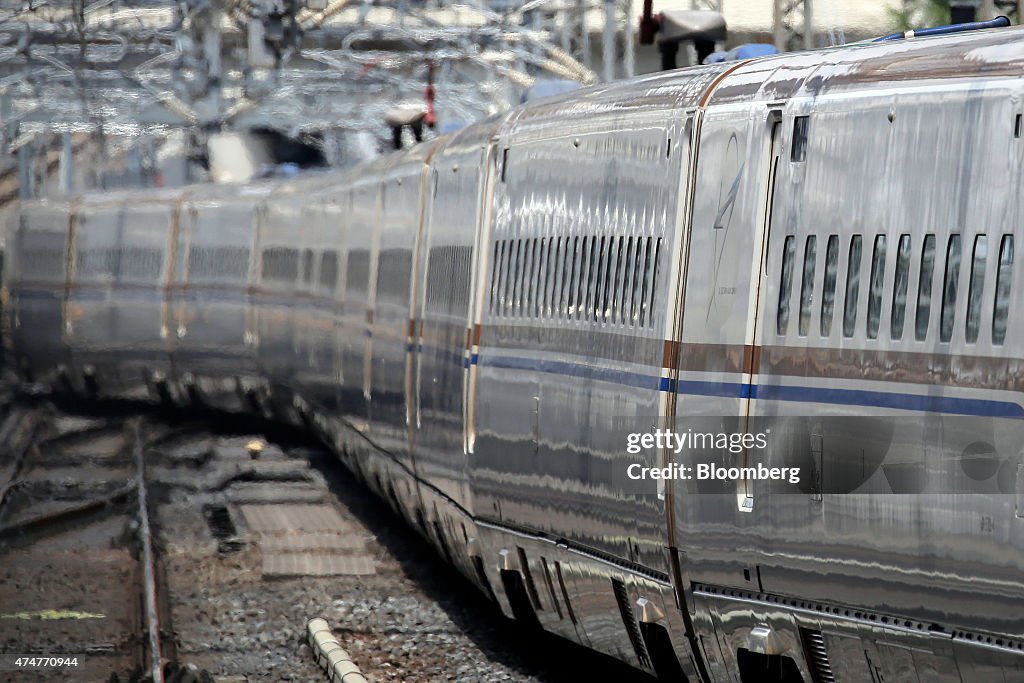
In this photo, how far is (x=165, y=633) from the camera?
11.5m

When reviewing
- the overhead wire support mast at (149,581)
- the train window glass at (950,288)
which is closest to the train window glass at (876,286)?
the train window glass at (950,288)

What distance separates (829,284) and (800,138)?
588 millimetres

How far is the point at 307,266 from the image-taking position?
19156 millimetres

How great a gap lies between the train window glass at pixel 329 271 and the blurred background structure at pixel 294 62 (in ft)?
8.17

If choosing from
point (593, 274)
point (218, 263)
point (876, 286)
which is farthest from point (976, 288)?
point (218, 263)

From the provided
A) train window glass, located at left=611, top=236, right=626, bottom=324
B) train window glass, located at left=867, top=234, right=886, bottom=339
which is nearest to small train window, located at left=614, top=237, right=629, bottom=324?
train window glass, located at left=611, top=236, right=626, bottom=324

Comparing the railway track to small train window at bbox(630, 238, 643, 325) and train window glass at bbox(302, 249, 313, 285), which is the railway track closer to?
train window glass at bbox(302, 249, 313, 285)

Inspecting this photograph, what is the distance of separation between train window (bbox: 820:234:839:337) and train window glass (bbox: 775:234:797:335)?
201mm

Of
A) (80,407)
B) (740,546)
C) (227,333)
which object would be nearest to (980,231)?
(740,546)

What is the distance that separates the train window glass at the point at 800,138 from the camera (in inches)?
264

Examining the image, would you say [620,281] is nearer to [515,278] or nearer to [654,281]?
[654,281]

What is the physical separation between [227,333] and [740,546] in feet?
56.9

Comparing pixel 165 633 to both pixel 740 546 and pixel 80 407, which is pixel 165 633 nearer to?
pixel 740 546

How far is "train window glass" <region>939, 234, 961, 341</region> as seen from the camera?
231 inches
